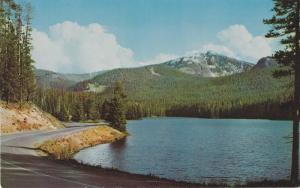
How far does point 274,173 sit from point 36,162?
83.1ft

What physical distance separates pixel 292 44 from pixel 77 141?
44.5 m

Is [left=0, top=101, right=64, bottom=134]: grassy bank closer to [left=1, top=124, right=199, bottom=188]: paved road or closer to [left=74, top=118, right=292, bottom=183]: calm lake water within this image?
[left=74, top=118, right=292, bottom=183]: calm lake water

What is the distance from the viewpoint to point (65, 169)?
33281mm

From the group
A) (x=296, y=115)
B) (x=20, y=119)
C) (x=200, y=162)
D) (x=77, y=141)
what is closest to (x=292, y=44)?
(x=296, y=115)

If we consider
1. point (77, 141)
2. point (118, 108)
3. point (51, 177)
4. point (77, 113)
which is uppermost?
point (118, 108)

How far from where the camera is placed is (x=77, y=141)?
6869cm

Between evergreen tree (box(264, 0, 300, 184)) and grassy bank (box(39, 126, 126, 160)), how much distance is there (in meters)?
23.6

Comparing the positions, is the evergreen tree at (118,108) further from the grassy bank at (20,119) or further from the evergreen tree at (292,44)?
the evergreen tree at (292,44)

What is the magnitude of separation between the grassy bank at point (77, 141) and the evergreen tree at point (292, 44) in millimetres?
23594

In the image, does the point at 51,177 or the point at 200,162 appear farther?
the point at 200,162

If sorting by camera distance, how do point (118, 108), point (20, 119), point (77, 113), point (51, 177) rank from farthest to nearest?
1. point (77, 113)
2. point (118, 108)
3. point (20, 119)
4. point (51, 177)

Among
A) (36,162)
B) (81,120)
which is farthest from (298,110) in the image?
(81,120)

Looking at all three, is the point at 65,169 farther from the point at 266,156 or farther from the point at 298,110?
the point at 266,156

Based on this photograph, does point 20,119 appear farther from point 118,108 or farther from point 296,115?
point 296,115
